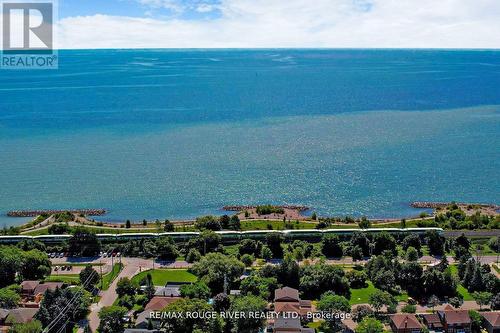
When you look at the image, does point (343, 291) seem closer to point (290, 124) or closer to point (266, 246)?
point (266, 246)

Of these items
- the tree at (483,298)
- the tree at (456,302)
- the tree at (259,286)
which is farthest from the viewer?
the tree at (259,286)

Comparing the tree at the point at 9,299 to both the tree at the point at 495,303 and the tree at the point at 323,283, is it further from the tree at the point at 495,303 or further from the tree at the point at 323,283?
the tree at the point at 495,303

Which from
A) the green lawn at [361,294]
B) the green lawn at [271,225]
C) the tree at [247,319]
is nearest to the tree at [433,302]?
the green lawn at [361,294]

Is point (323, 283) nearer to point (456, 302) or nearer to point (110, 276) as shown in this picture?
point (456, 302)

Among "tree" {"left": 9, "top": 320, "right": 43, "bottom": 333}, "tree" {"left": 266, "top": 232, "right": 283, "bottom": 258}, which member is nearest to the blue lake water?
"tree" {"left": 266, "top": 232, "right": 283, "bottom": 258}

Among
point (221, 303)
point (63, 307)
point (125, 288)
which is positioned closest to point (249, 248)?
point (221, 303)

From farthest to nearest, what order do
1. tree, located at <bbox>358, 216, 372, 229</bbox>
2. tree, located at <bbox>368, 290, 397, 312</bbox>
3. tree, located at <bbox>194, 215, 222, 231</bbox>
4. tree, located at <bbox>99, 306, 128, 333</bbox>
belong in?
tree, located at <bbox>358, 216, 372, 229</bbox>, tree, located at <bbox>194, 215, 222, 231</bbox>, tree, located at <bbox>368, 290, 397, 312</bbox>, tree, located at <bbox>99, 306, 128, 333</bbox>

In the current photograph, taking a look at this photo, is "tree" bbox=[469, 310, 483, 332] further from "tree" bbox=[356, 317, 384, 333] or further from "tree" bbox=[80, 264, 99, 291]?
"tree" bbox=[80, 264, 99, 291]
